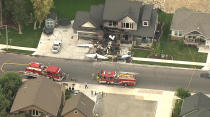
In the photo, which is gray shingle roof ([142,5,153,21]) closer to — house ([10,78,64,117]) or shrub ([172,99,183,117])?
shrub ([172,99,183,117])

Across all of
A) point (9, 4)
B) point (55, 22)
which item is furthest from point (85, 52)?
point (9, 4)

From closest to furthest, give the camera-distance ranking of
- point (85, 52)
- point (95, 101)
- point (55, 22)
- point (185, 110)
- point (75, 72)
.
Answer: point (185, 110) < point (95, 101) < point (75, 72) < point (85, 52) < point (55, 22)

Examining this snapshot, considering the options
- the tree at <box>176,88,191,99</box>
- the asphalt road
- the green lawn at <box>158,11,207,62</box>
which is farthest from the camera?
the green lawn at <box>158,11,207,62</box>

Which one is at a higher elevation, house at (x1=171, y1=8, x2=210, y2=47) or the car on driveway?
house at (x1=171, y1=8, x2=210, y2=47)

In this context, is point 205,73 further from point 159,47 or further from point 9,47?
point 9,47

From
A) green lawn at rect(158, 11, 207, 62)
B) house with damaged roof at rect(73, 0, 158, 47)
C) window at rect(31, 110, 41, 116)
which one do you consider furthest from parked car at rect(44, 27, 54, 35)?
window at rect(31, 110, 41, 116)

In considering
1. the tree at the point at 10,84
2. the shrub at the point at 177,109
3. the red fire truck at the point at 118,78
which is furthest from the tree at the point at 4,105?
the shrub at the point at 177,109
